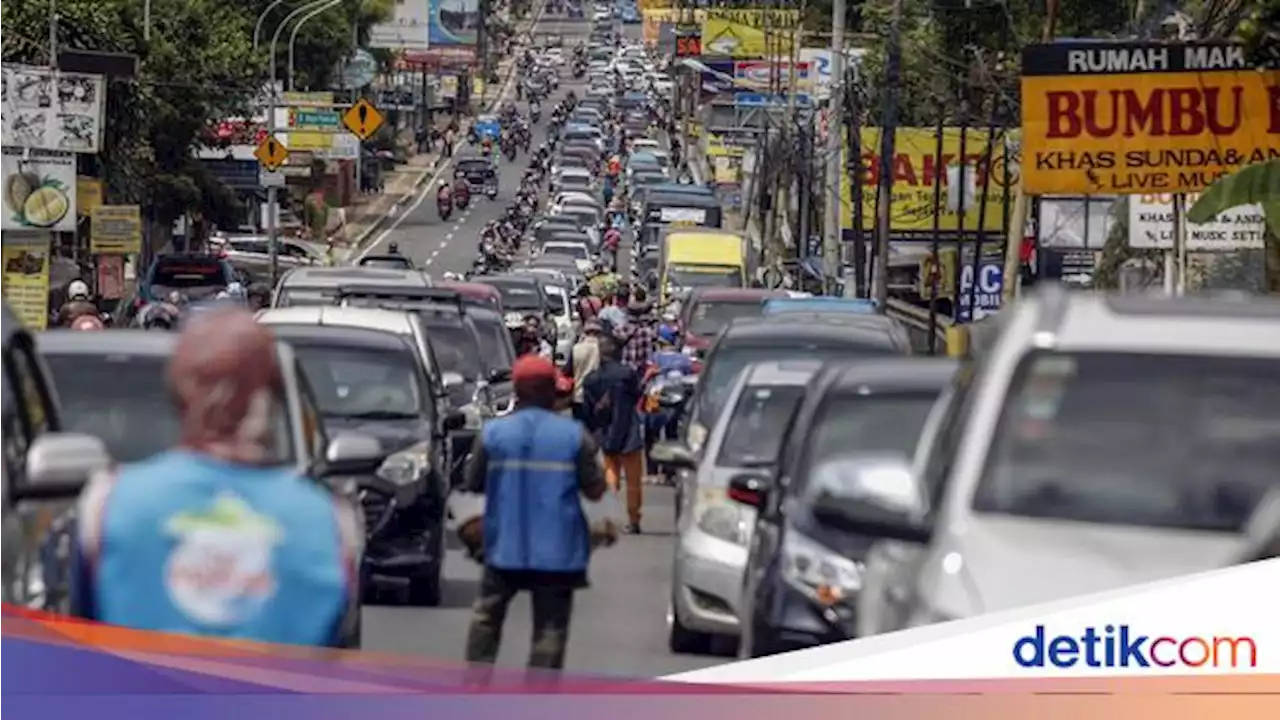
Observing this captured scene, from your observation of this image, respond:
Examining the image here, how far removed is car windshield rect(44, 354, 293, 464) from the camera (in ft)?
31.5

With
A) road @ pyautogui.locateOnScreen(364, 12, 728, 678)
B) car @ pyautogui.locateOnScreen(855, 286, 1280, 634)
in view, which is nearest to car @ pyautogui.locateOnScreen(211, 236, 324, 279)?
road @ pyautogui.locateOnScreen(364, 12, 728, 678)

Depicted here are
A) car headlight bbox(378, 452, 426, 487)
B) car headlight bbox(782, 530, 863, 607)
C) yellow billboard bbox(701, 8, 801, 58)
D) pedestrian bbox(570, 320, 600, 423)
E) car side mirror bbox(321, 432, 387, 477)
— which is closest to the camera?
car side mirror bbox(321, 432, 387, 477)

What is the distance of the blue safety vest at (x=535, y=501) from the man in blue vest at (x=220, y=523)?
3.76 metres

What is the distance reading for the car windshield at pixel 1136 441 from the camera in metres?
6.74

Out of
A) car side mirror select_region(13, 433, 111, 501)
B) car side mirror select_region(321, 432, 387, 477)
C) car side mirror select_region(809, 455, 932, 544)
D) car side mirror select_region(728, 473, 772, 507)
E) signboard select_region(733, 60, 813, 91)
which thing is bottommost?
car side mirror select_region(728, 473, 772, 507)

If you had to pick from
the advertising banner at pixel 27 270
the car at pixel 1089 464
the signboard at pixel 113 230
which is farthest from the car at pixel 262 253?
the car at pixel 1089 464

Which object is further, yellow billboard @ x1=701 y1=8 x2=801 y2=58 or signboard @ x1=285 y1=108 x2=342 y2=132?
yellow billboard @ x1=701 y1=8 x2=801 y2=58

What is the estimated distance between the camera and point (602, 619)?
46.3 ft

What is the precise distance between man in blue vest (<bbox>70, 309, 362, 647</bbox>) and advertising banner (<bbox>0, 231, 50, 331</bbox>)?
29356 mm

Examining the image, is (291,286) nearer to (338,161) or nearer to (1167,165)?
(1167,165)

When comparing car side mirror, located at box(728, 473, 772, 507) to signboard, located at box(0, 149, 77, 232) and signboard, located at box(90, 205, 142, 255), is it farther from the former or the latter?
signboard, located at box(90, 205, 142, 255)

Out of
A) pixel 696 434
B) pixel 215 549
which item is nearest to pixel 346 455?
pixel 215 549

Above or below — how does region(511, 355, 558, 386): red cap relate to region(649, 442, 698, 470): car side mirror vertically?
above

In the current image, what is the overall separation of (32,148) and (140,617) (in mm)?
→ 36580
